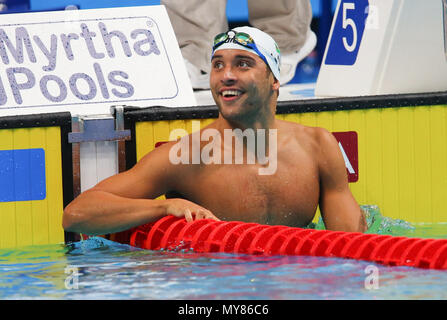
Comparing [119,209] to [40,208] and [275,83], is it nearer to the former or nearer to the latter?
[40,208]

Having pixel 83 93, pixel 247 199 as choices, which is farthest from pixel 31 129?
pixel 247 199

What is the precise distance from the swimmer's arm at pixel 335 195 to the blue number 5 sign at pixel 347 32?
1.20 m

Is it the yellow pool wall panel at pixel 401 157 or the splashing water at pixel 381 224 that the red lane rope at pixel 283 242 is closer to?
the splashing water at pixel 381 224

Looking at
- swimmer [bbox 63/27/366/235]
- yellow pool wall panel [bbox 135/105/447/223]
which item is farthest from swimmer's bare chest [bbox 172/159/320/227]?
yellow pool wall panel [bbox 135/105/447/223]

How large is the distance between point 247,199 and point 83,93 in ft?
3.73

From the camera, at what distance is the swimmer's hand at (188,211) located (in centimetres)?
377

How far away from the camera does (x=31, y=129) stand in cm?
437

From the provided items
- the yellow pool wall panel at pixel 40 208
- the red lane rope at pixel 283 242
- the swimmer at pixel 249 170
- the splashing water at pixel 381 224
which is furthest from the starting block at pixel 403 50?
the yellow pool wall panel at pixel 40 208

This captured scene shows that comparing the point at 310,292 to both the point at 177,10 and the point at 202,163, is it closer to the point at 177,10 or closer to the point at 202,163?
the point at 202,163

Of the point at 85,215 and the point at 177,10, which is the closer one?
the point at 85,215

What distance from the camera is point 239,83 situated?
12.7 feet

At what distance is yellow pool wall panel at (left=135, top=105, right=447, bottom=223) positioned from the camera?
4.65 metres

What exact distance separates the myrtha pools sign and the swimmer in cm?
74

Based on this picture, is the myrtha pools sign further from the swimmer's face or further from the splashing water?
the splashing water
